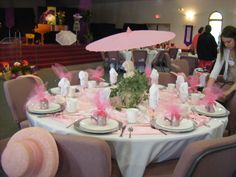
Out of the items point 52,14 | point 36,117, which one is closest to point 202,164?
point 36,117

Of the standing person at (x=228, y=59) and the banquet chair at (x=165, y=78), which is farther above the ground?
the standing person at (x=228, y=59)

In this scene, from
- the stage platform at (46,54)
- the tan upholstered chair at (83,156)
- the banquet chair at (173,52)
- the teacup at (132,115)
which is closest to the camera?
the tan upholstered chair at (83,156)

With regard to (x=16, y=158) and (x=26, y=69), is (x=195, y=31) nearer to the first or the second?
(x=26, y=69)

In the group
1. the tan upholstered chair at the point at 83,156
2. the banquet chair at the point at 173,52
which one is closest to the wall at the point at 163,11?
the banquet chair at the point at 173,52

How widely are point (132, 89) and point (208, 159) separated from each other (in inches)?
38.8

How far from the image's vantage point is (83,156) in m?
1.40

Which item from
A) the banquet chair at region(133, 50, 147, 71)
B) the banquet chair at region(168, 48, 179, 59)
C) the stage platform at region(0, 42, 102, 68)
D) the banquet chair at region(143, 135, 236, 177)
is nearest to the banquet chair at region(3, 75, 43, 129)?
the banquet chair at region(143, 135, 236, 177)

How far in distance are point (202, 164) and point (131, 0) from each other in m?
13.6

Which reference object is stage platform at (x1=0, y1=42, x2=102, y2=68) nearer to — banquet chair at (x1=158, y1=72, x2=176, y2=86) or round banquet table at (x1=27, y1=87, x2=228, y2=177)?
banquet chair at (x1=158, y1=72, x2=176, y2=86)

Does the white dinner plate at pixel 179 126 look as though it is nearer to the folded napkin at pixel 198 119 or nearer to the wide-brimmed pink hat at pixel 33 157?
the folded napkin at pixel 198 119

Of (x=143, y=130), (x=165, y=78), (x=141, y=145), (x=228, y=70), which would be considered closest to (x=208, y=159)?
(x=141, y=145)

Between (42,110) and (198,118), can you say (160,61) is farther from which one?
(42,110)

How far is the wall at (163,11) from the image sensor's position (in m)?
11.1

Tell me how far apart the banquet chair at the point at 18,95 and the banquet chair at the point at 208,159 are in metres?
1.71
